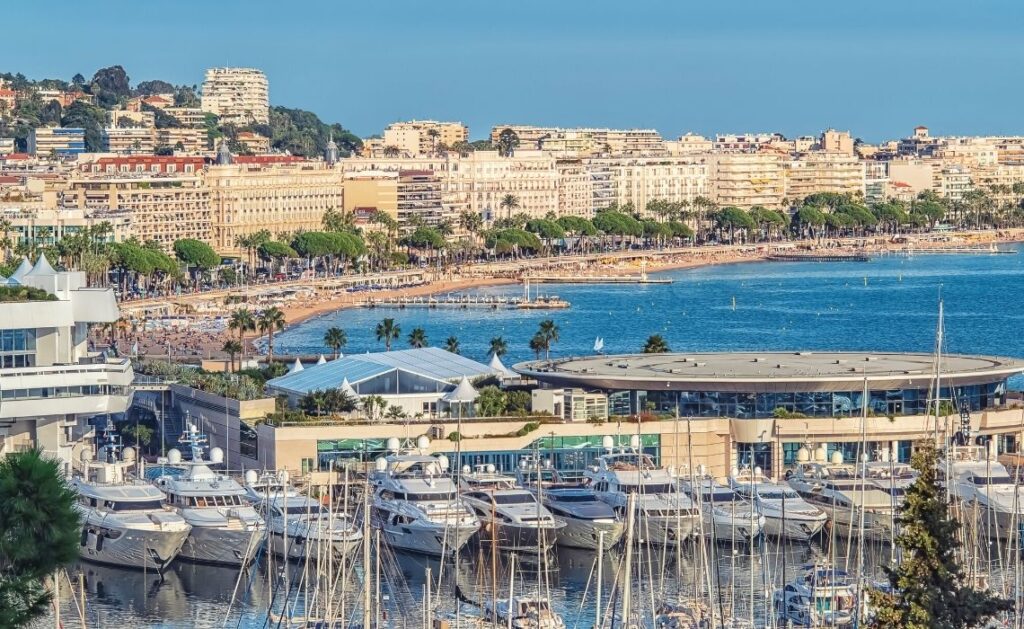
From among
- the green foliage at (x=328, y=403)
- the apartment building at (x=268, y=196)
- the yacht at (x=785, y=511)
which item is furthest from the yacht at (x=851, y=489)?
the apartment building at (x=268, y=196)

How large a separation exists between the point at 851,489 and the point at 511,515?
5.23 meters

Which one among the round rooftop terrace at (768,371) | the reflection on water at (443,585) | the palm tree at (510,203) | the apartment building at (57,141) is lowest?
the reflection on water at (443,585)

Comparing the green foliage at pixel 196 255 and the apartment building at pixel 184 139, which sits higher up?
the apartment building at pixel 184 139

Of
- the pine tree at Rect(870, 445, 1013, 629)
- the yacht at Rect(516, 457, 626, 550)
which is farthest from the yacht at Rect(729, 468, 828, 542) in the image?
the pine tree at Rect(870, 445, 1013, 629)

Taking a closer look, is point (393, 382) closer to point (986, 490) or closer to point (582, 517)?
point (582, 517)

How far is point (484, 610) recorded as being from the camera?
29.4m

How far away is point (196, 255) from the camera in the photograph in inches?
4550

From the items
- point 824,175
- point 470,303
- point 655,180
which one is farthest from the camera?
point 824,175

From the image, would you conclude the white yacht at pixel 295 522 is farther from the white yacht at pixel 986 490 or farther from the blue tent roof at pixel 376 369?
the white yacht at pixel 986 490

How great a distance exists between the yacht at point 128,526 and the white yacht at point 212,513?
248 mm

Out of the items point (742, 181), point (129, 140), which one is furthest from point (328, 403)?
point (742, 181)

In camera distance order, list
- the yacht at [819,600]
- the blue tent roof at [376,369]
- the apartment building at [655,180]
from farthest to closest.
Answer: the apartment building at [655,180]
the blue tent roof at [376,369]
the yacht at [819,600]

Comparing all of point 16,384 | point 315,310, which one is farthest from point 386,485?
point 315,310

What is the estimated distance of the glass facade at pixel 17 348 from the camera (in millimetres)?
37312
